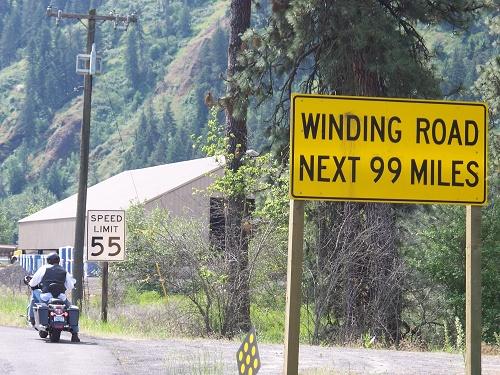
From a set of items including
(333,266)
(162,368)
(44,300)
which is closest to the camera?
(162,368)

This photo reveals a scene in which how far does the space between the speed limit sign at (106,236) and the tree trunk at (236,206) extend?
8.08 feet

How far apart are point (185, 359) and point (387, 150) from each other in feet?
24.8

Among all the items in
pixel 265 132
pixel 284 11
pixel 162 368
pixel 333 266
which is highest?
pixel 284 11

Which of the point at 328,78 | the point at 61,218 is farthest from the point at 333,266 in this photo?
the point at 61,218

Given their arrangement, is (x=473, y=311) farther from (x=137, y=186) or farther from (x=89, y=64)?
(x=137, y=186)

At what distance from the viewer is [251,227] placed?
25.8 meters

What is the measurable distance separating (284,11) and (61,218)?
57201mm

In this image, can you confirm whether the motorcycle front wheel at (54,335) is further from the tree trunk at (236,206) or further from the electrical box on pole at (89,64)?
the electrical box on pole at (89,64)

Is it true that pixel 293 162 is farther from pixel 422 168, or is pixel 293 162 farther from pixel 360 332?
pixel 360 332

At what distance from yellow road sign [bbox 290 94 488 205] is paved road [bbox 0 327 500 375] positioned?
4847 mm

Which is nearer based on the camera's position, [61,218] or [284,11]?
Answer: [284,11]

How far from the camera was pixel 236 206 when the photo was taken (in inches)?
1071

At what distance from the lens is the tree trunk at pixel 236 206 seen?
25.6 meters

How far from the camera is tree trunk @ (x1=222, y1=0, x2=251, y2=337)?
84.1 feet
